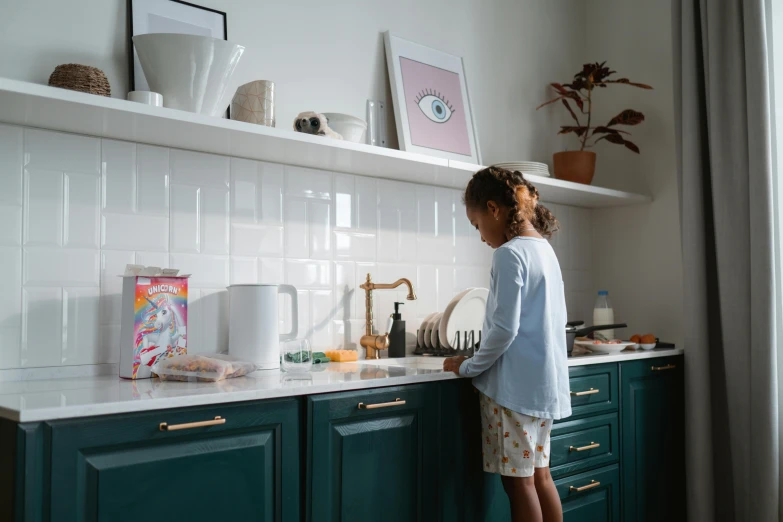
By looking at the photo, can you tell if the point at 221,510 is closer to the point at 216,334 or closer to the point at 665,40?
the point at 216,334

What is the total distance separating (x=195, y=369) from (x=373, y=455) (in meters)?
0.52

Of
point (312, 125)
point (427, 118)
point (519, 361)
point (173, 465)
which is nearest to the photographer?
point (173, 465)

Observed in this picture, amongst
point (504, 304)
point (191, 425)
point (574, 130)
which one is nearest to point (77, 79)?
point (191, 425)

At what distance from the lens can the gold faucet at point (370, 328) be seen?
2.42 metres

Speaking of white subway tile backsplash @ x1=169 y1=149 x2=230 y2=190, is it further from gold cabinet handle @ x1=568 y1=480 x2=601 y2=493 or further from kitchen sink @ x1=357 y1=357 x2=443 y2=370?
gold cabinet handle @ x1=568 y1=480 x2=601 y2=493

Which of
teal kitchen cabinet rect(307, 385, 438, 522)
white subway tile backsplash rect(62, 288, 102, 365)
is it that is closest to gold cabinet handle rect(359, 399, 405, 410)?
teal kitchen cabinet rect(307, 385, 438, 522)

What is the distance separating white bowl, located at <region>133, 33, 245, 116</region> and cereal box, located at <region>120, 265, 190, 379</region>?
18.9 inches

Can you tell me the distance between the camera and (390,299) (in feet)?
8.57

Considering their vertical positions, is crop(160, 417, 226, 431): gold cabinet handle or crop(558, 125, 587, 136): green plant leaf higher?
crop(558, 125, 587, 136): green plant leaf

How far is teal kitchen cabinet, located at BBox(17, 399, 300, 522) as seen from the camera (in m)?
1.31

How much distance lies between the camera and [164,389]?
5.19ft

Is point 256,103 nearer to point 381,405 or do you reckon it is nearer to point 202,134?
point 202,134

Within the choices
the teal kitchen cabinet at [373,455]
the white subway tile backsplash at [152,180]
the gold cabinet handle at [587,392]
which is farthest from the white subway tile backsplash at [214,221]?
the gold cabinet handle at [587,392]

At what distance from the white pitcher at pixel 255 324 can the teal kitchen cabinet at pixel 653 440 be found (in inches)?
53.7
